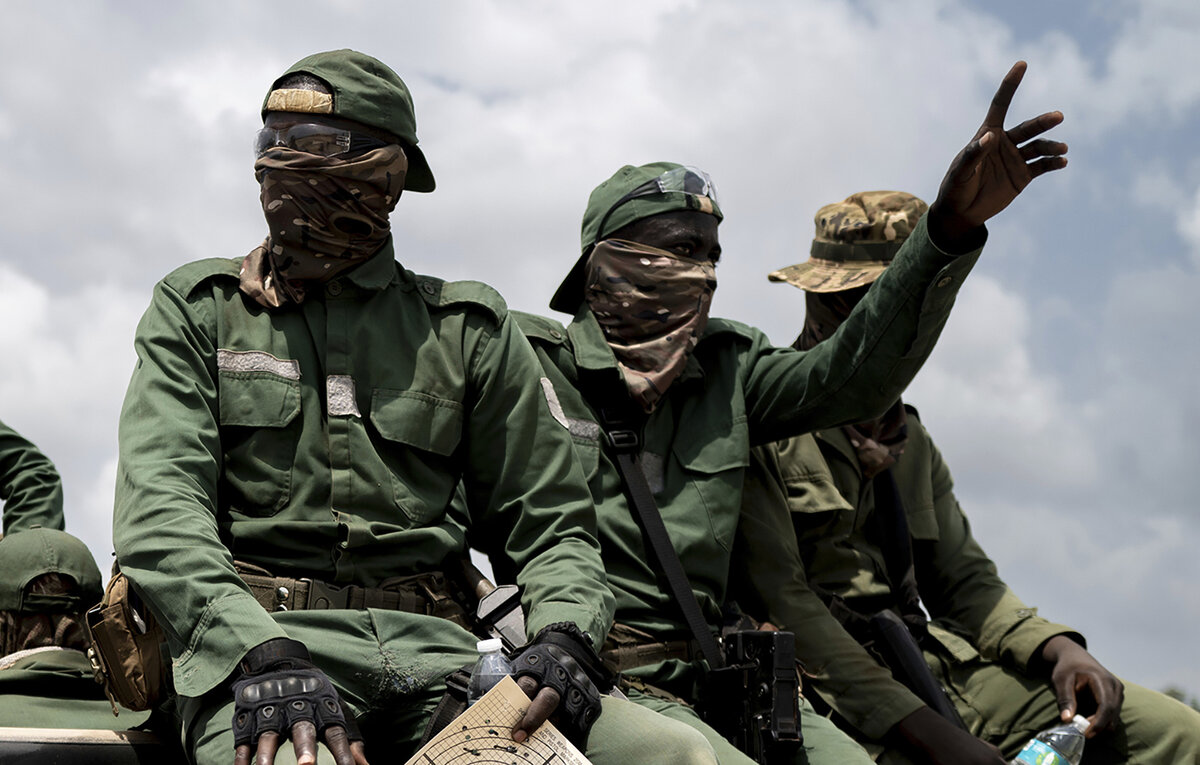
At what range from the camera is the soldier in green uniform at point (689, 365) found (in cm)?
456

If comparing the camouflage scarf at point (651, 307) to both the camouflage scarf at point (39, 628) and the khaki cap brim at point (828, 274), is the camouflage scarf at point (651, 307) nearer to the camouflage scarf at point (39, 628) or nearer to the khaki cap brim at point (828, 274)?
the khaki cap brim at point (828, 274)

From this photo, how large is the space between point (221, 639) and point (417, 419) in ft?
2.93

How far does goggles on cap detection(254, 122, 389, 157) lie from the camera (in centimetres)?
400

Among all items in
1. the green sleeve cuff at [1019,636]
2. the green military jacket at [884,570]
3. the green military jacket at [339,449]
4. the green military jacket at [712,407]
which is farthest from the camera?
the green sleeve cuff at [1019,636]

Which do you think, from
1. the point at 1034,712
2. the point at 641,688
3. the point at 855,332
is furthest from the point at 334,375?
the point at 1034,712

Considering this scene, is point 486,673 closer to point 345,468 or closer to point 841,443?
point 345,468

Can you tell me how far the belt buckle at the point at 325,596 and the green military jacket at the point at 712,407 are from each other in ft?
3.78

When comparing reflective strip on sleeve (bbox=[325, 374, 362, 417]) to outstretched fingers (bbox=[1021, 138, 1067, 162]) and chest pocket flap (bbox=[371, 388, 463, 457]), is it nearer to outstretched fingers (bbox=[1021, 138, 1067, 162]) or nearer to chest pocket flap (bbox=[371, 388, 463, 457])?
chest pocket flap (bbox=[371, 388, 463, 457])

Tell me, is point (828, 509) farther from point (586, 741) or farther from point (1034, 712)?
point (586, 741)

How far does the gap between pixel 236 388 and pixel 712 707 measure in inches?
71.1

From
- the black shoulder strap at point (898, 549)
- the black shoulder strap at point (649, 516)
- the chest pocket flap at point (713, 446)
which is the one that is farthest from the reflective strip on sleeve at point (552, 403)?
the black shoulder strap at point (898, 549)

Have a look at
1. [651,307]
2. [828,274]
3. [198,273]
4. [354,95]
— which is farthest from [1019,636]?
[198,273]

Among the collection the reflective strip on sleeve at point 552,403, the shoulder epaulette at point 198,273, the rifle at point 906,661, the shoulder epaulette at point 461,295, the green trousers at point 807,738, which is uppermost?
the shoulder epaulette at point 461,295

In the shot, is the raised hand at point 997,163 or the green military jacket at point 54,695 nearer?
the green military jacket at point 54,695
